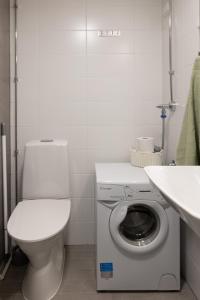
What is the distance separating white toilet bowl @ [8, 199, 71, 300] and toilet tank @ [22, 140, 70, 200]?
12 centimetres

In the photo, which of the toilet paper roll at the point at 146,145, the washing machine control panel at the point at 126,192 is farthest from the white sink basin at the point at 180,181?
the toilet paper roll at the point at 146,145

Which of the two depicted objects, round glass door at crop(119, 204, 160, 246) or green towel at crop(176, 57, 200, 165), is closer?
green towel at crop(176, 57, 200, 165)

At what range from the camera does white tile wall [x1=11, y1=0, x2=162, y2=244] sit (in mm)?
2090

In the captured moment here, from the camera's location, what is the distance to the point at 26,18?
2074 millimetres

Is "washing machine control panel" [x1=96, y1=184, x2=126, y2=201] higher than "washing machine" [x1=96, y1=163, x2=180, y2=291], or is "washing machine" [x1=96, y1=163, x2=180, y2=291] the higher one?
"washing machine control panel" [x1=96, y1=184, x2=126, y2=201]

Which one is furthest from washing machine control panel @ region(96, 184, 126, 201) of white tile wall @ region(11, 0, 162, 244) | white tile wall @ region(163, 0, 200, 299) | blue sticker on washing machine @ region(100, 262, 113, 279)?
white tile wall @ region(11, 0, 162, 244)

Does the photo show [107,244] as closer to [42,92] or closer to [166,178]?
[166,178]

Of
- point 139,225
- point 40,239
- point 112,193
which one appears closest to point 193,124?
point 112,193

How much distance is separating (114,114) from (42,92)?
626 mm

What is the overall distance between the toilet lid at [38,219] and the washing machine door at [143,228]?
321 millimetres

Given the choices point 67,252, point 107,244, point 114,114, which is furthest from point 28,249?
point 114,114

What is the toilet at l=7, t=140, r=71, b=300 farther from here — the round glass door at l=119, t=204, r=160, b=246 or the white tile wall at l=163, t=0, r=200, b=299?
the white tile wall at l=163, t=0, r=200, b=299

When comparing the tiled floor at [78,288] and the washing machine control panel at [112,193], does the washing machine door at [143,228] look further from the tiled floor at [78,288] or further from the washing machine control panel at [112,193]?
the tiled floor at [78,288]

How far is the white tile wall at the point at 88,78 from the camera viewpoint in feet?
6.86
